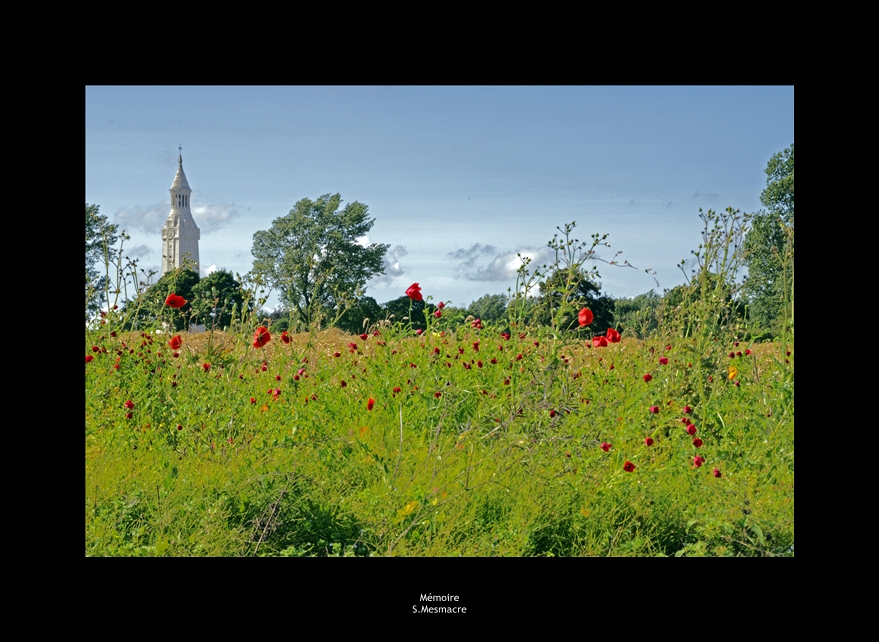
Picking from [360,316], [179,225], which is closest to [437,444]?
[360,316]

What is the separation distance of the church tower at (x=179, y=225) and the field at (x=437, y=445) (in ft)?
1.66

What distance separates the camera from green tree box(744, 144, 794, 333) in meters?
3.05

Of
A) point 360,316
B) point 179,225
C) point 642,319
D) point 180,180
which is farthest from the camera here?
point 360,316

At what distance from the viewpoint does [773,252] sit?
3404 millimetres

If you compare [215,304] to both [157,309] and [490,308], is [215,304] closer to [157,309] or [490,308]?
[157,309]

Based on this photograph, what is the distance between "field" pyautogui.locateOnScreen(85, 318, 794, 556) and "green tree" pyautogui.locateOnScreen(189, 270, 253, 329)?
0.17m

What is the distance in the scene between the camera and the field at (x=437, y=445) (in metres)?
2.77

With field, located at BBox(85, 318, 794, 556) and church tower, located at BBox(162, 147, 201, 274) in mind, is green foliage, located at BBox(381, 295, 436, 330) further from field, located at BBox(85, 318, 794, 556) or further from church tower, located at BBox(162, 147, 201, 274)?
church tower, located at BBox(162, 147, 201, 274)

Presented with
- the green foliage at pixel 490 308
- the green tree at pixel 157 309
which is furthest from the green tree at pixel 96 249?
the green foliage at pixel 490 308

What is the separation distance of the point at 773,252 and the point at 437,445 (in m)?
1.80

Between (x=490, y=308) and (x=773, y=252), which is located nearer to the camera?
(x=773, y=252)
